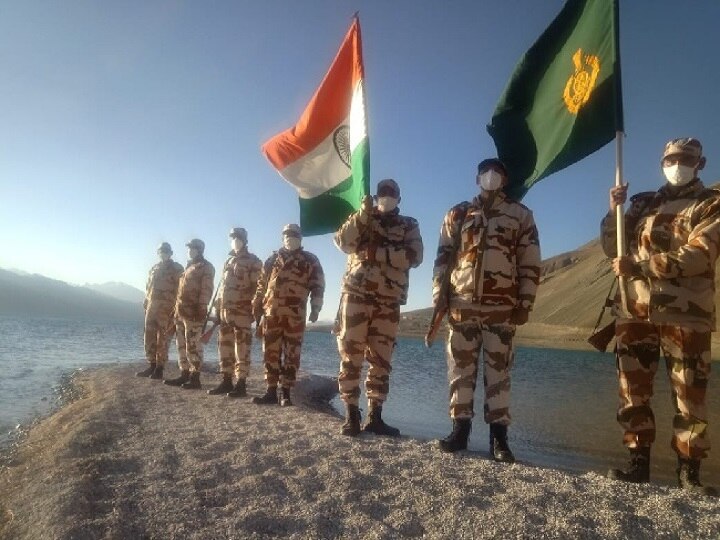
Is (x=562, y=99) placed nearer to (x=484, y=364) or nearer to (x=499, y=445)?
(x=484, y=364)

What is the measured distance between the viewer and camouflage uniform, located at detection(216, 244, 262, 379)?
8664 mm

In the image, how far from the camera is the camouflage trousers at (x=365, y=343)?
5.37m

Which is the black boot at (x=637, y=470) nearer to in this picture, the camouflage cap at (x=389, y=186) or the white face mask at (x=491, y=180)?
the white face mask at (x=491, y=180)

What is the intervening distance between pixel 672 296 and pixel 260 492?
346 cm

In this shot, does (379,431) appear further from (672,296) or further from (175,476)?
(672,296)

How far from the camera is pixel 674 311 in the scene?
366 cm

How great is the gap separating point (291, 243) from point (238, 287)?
1590mm

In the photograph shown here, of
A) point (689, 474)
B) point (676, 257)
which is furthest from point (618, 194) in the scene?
point (689, 474)

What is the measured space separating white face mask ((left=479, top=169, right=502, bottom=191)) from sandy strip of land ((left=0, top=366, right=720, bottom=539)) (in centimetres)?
261

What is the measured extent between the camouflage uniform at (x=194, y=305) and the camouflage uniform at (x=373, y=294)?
4.93 meters

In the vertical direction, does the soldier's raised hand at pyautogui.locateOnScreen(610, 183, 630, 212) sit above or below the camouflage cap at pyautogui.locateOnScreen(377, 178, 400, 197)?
below

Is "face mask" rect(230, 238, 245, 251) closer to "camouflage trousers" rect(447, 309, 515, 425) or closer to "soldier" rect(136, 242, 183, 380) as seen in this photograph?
"soldier" rect(136, 242, 183, 380)

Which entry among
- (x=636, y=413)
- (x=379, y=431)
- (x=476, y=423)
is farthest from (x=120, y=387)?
(x=636, y=413)

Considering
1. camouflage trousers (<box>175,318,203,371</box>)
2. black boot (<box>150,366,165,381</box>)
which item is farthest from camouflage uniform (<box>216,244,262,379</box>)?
black boot (<box>150,366,165,381</box>)
